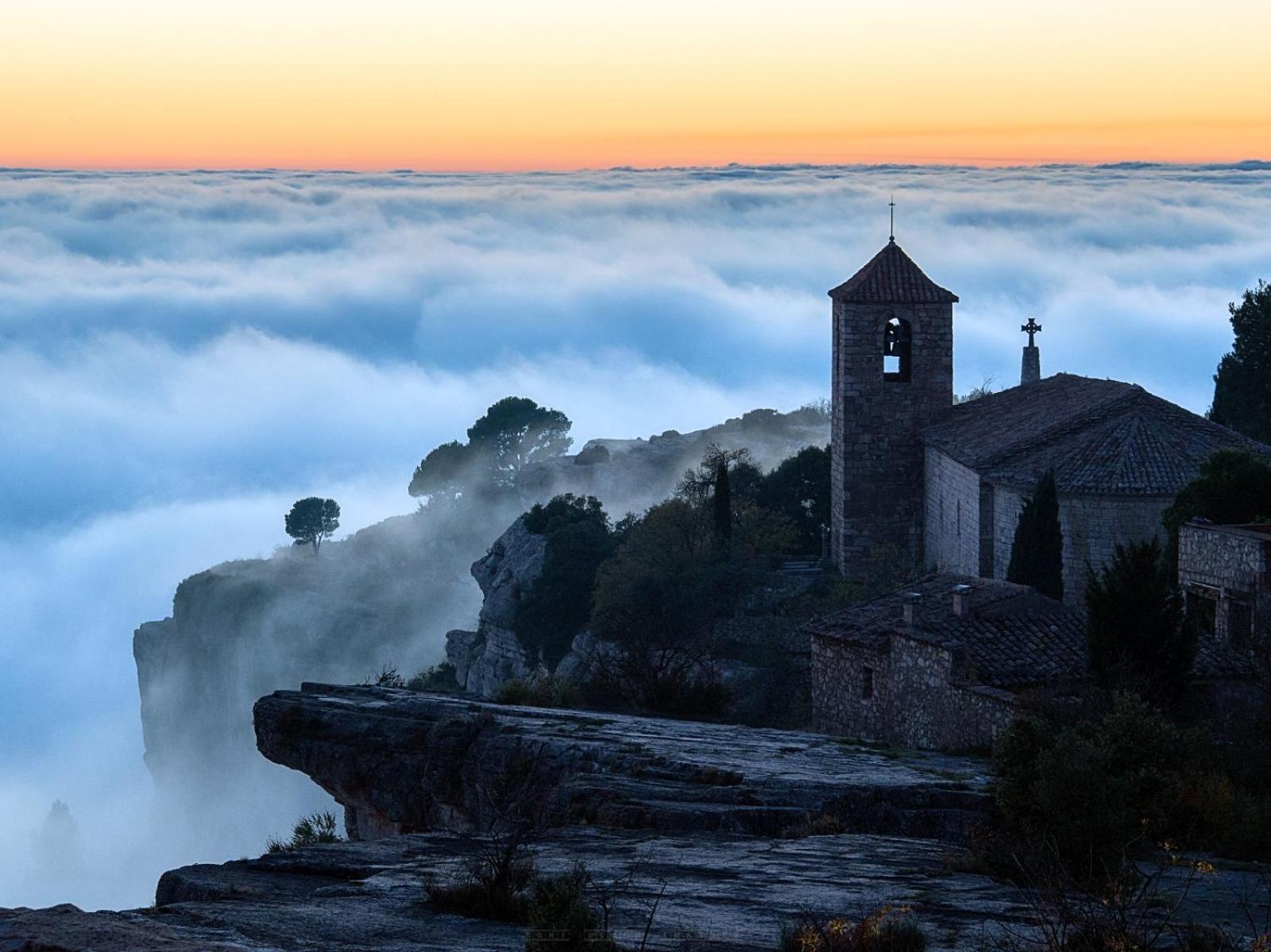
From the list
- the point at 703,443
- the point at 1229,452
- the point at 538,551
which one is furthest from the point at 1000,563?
the point at 703,443

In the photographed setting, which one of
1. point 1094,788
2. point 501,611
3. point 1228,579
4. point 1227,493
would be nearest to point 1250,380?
point 1227,493

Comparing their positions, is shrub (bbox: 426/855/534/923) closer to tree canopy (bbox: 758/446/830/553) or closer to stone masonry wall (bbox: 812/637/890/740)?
stone masonry wall (bbox: 812/637/890/740)

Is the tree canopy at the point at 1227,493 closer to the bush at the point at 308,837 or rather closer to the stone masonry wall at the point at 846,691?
the stone masonry wall at the point at 846,691

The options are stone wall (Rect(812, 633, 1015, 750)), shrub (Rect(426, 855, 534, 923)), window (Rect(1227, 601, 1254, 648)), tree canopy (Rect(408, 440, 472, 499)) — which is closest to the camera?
shrub (Rect(426, 855, 534, 923))

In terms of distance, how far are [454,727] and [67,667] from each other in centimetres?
15648

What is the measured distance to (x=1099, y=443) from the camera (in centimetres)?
3209

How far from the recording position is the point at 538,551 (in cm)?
4816

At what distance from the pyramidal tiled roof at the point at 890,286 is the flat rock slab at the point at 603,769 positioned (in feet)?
70.9

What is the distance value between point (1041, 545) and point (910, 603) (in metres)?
7.24

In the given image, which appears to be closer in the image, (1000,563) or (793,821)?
(793,821)

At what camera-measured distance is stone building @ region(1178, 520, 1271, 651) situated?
21.5 metres

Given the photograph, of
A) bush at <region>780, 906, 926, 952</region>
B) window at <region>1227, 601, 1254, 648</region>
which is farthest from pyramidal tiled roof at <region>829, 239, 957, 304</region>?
bush at <region>780, 906, 926, 952</region>

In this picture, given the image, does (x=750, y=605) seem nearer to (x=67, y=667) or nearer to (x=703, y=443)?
(x=703, y=443)

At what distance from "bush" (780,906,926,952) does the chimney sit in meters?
13.9
